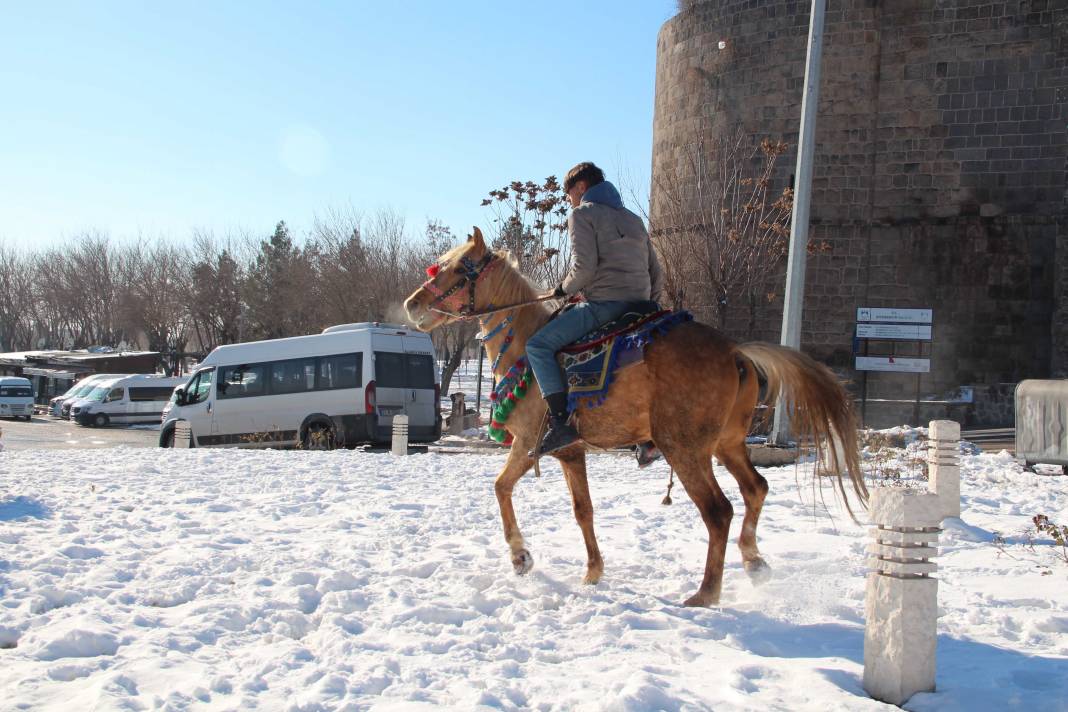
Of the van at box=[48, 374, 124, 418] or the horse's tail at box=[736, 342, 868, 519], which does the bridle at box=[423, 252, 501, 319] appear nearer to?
the horse's tail at box=[736, 342, 868, 519]

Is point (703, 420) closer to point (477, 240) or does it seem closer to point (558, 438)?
point (558, 438)

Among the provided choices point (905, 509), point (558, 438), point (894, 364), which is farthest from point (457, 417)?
point (905, 509)

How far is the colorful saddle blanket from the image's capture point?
5.89 metres

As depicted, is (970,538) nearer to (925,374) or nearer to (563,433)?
(563,433)

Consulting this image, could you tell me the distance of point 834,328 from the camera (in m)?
24.4

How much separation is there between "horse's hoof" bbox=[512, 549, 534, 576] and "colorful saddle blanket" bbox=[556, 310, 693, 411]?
1.07 m

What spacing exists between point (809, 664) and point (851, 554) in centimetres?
285

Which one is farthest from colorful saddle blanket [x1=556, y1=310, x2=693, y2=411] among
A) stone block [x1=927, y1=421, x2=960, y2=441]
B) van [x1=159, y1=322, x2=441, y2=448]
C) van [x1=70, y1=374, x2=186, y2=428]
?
van [x1=70, y1=374, x2=186, y2=428]

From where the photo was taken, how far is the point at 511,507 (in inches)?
252

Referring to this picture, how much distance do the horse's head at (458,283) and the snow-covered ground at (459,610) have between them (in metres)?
1.85

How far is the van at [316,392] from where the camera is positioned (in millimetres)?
19797

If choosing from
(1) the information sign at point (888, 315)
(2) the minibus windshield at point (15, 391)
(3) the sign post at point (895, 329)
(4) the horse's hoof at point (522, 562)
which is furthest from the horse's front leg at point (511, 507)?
(2) the minibus windshield at point (15, 391)

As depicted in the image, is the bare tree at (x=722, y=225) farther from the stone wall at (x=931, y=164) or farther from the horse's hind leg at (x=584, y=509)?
the horse's hind leg at (x=584, y=509)

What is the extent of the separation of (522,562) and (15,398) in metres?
45.6
